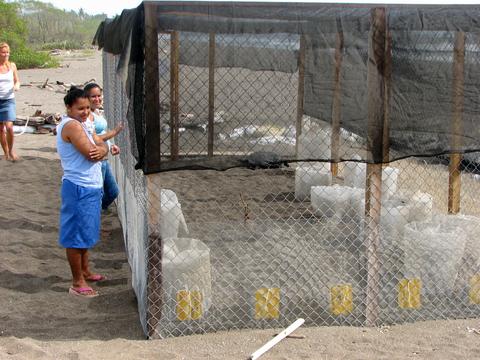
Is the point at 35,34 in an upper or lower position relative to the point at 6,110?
upper

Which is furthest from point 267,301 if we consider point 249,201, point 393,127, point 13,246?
point 249,201

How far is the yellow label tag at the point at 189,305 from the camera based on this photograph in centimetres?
458

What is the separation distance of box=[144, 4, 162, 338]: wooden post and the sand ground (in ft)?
0.86

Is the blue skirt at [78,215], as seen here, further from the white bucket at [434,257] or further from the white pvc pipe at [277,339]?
the white bucket at [434,257]

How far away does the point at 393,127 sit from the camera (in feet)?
15.0

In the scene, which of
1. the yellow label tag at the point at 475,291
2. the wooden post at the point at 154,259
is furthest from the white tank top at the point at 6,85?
the yellow label tag at the point at 475,291

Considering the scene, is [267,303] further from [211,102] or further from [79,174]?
[79,174]

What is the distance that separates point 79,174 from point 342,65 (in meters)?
1.95

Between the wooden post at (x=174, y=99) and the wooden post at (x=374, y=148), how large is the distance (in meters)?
1.22

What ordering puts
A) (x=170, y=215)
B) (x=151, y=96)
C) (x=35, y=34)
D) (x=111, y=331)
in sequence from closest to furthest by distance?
1. (x=151, y=96)
2. (x=111, y=331)
3. (x=170, y=215)
4. (x=35, y=34)

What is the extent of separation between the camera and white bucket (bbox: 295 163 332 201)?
816cm

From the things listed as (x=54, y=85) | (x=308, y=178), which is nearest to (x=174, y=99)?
(x=308, y=178)

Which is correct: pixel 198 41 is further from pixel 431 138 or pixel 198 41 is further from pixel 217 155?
pixel 431 138

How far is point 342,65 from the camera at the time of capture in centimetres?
454
